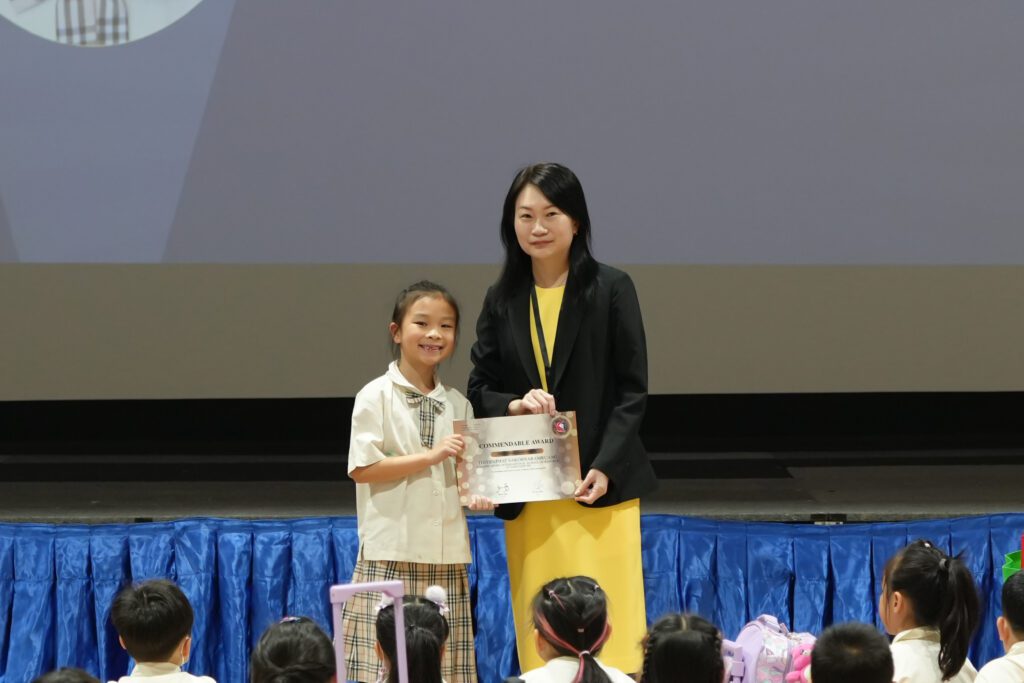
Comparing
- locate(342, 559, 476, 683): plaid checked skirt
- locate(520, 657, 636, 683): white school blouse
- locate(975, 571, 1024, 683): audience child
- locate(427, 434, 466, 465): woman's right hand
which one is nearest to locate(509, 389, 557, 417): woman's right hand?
locate(427, 434, 466, 465): woman's right hand

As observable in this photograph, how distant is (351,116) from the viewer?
3.89 m

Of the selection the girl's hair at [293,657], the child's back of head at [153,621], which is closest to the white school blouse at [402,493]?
the child's back of head at [153,621]

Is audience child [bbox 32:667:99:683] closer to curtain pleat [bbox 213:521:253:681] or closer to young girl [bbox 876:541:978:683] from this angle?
young girl [bbox 876:541:978:683]

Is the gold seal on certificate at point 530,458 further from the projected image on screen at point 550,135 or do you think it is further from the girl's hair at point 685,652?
the projected image on screen at point 550,135

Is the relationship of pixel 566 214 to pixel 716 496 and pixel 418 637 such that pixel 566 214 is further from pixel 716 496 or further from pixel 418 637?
pixel 716 496

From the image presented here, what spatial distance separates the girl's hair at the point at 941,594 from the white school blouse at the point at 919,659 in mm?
16

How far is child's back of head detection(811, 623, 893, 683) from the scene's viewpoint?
1627 millimetres

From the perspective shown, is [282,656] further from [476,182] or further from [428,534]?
[476,182]

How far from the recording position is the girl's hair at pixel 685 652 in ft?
5.43

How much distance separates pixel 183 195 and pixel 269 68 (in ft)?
1.65

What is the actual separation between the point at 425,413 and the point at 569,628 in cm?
72

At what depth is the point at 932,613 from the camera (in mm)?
2102

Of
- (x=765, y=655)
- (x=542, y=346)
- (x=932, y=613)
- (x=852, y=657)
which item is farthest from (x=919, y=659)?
(x=542, y=346)

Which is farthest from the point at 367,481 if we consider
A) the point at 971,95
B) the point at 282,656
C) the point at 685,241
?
the point at 971,95
